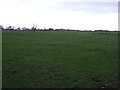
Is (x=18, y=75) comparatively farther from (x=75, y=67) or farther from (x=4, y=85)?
(x=75, y=67)

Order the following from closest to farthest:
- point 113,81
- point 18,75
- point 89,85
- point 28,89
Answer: point 28,89 → point 89,85 → point 113,81 → point 18,75

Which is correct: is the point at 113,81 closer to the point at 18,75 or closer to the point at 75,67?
the point at 75,67

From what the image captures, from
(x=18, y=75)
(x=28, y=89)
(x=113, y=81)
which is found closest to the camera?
(x=28, y=89)

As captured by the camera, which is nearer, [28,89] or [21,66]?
[28,89]

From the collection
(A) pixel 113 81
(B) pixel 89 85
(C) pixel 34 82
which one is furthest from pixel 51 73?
(A) pixel 113 81

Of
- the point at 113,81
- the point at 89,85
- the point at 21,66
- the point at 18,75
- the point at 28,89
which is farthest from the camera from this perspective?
the point at 21,66

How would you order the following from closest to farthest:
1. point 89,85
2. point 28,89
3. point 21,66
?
point 28,89, point 89,85, point 21,66

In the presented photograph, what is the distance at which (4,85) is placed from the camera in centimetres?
899

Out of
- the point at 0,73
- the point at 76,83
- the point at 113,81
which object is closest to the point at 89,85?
the point at 76,83

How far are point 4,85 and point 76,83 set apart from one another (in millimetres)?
3659

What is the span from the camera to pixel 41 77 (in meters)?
10.4

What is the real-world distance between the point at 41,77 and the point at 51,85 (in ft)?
4.86

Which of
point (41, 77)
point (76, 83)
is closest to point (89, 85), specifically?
point (76, 83)

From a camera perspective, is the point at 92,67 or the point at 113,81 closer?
the point at 113,81
